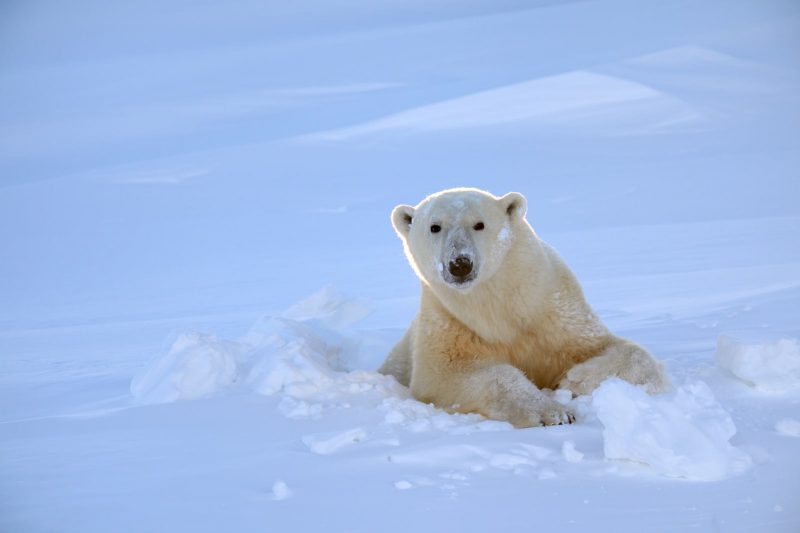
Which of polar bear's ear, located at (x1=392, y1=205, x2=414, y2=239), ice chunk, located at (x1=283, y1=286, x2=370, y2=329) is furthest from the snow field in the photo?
polar bear's ear, located at (x1=392, y1=205, x2=414, y2=239)

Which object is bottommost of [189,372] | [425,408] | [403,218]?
[425,408]

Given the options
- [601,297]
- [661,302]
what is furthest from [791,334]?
[601,297]

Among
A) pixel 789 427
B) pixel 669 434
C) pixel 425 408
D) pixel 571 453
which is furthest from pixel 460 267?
pixel 789 427

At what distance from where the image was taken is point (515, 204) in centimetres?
428

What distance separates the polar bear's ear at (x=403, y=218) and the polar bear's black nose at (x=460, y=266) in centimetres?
74

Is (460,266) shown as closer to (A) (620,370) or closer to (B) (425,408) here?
(B) (425,408)

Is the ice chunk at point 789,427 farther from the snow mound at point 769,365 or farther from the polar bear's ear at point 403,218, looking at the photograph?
the polar bear's ear at point 403,218

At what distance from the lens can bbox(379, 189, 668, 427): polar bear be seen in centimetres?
395

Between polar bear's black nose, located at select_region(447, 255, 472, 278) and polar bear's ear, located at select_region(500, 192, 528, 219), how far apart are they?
57cm

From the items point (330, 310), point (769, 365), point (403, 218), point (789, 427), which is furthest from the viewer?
point (330, 310)

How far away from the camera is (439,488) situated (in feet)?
8.48

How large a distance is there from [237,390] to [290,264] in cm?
575

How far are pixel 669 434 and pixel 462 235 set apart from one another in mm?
1532

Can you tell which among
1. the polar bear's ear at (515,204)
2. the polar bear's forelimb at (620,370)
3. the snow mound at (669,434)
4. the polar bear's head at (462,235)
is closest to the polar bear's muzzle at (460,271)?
the polar bear's head at (462,235)
